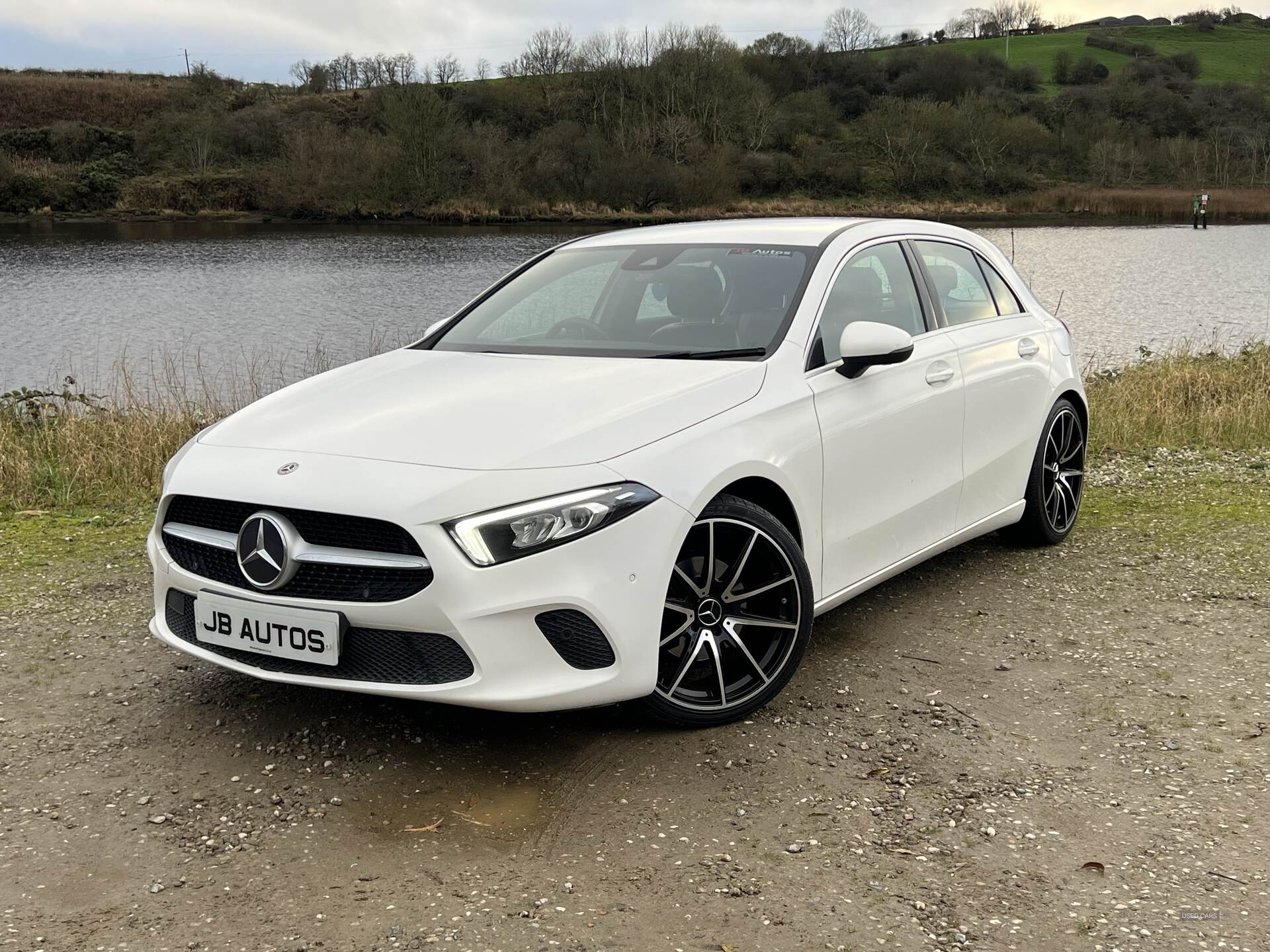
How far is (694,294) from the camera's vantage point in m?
4.61

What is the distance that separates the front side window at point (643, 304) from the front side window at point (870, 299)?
0.53ft

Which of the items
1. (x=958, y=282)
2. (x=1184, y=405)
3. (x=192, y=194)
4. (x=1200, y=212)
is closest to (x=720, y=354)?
(x=958, y=282)

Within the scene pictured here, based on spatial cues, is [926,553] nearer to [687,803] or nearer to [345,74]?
[687,803]

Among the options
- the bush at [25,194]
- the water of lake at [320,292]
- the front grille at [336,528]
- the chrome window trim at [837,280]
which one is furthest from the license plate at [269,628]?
the bush at [25,194]

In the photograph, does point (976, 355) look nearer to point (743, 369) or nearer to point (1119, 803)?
point (743, 369)

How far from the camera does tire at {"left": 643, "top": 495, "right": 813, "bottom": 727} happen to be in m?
3.62

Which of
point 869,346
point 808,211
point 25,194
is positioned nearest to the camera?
point 869,346

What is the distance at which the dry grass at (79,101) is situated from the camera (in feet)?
286

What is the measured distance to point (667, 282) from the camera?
4734 mm

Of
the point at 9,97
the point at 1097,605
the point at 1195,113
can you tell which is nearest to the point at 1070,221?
the point at 1195,113

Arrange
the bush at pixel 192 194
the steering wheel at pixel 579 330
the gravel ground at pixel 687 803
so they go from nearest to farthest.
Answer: the gravel ground at pixel 687 803 → the steering wheel at pixel 579 330 → the bush at pixel 192 194

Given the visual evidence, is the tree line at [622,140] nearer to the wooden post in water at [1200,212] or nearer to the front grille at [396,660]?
the wooden post in water at [1200,212]

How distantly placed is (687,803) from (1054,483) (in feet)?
11.4

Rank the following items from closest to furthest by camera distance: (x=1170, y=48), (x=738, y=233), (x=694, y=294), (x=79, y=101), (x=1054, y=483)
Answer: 1. (x=694, y=294)
2. (x=738, y=233)
3. (x=1054, y=483)
4. (x=79, y=101)
5. (x=1170, y=48)
